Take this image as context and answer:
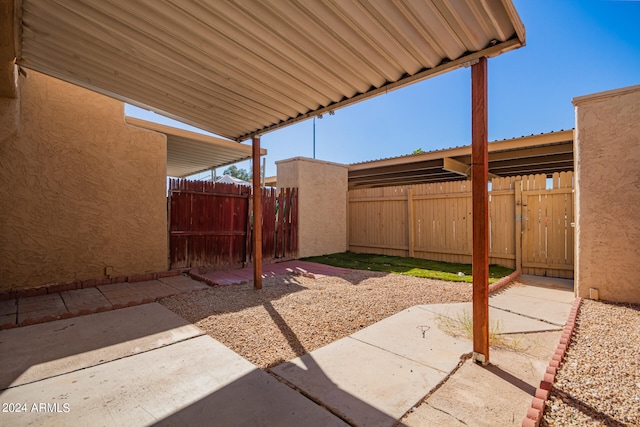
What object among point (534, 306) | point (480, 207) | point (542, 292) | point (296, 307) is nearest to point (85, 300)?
point (296, 307)

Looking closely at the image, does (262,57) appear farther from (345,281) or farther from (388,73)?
(345,281)

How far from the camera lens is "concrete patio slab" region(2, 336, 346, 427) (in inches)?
70.7

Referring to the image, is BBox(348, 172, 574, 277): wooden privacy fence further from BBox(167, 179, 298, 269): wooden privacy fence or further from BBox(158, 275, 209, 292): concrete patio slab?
BBox(158, 275, 209, 292): concrete patio slab

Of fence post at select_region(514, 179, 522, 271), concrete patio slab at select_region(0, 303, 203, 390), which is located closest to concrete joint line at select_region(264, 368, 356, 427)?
concrete patio slab at select_region(0, 303, 203, 390)

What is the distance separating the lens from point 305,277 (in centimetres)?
602

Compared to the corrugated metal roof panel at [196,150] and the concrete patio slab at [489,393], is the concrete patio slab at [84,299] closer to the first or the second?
the corrugated metal roof panel at [196,150]

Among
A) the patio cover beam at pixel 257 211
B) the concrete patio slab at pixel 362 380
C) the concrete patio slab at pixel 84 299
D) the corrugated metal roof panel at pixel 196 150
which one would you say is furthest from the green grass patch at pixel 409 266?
the concrete patio slab at pixel 84 299

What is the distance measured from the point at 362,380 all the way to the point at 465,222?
6.33 meters

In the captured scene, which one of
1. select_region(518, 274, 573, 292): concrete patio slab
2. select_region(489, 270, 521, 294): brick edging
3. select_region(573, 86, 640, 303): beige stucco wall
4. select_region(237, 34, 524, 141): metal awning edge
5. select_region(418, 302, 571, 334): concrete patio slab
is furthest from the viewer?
select_region(518, 274, 573, 292): concrete patio slab

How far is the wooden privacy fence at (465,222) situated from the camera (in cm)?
605

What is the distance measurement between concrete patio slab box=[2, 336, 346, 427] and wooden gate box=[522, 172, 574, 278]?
655cm

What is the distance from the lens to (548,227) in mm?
6141

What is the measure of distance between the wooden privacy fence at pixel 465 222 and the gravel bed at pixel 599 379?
9.90 feet

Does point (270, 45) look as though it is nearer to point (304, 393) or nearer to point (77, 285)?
point (304, 393)
